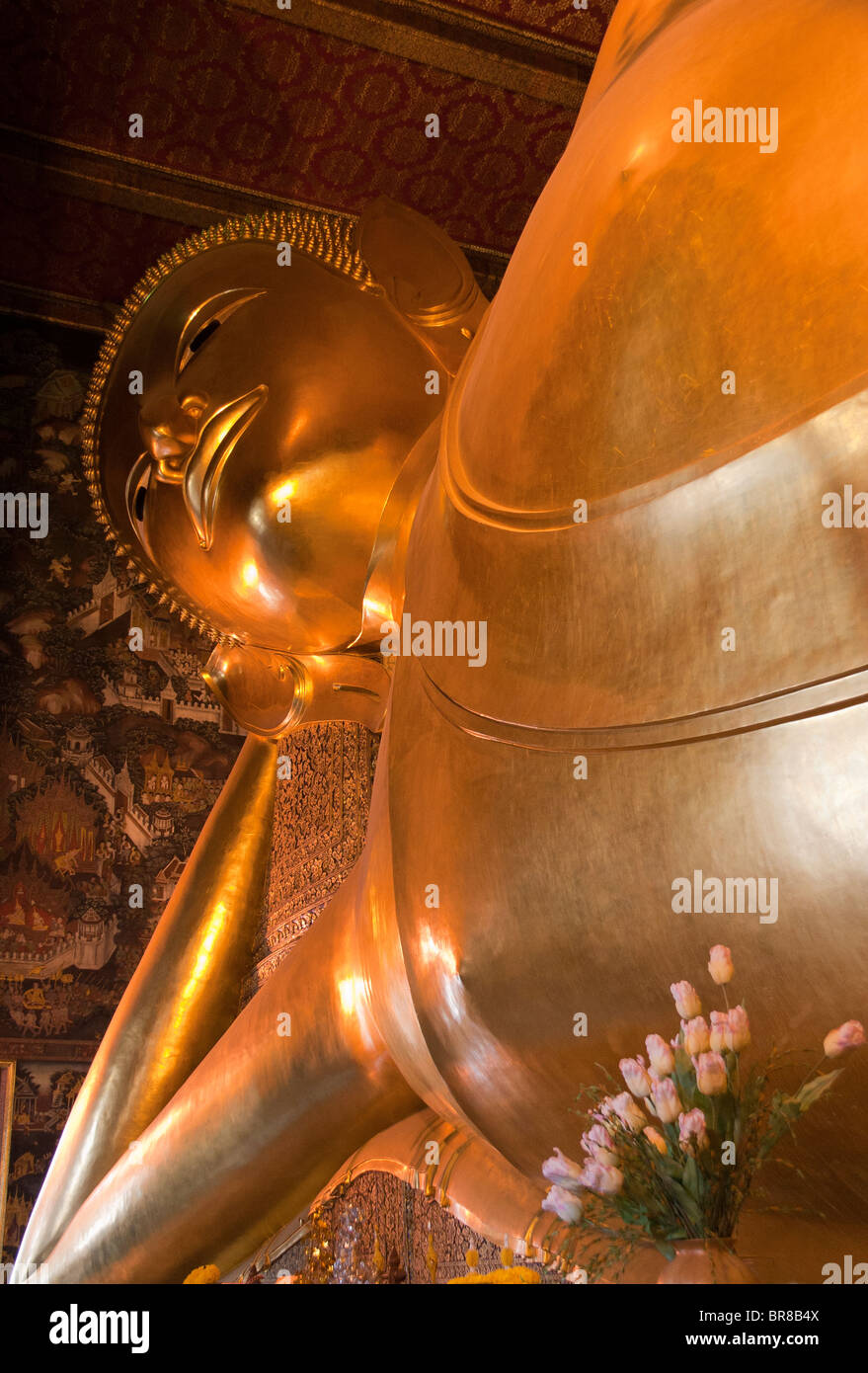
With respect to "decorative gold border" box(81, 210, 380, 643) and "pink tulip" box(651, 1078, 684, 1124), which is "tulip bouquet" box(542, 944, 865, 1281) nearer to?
"pink tulip" box(651, 1078, 684, 1124)

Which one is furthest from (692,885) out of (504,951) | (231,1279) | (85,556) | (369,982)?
(85,556)

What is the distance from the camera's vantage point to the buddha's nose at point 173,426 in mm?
2156

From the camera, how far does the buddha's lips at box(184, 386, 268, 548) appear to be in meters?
2.14

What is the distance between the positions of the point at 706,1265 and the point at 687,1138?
85 mm

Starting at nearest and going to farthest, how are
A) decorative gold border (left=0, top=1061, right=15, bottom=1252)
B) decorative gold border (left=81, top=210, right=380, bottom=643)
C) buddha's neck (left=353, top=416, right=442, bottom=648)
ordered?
buddha's neck (left=353, top=416, right=442, bottom=648) < decorative gold border (left=81, top=210, right=380, bottom=643) < decorative gold border (left=0, top=1061, right=15, bottom=1252)

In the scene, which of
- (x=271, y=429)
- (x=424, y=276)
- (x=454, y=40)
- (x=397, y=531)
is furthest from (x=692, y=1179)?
(x=454, y=40)

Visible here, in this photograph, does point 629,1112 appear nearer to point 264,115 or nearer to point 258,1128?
point 258,1128

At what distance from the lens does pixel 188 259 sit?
7.63 feet

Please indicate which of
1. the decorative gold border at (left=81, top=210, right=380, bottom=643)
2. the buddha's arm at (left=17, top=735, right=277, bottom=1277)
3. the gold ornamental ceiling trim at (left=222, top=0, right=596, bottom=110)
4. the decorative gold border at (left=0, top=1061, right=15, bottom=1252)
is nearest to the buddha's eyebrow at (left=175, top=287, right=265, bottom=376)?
the decorative gold border at (left=81, top=210, right=380, bottom=643)

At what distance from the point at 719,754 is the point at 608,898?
181mm

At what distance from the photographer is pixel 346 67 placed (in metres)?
3.43

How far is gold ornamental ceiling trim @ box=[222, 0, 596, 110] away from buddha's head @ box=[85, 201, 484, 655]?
1.26 m

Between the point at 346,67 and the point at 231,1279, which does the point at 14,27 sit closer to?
the point at 346,67

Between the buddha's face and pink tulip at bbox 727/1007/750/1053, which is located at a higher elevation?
the buddha's face
